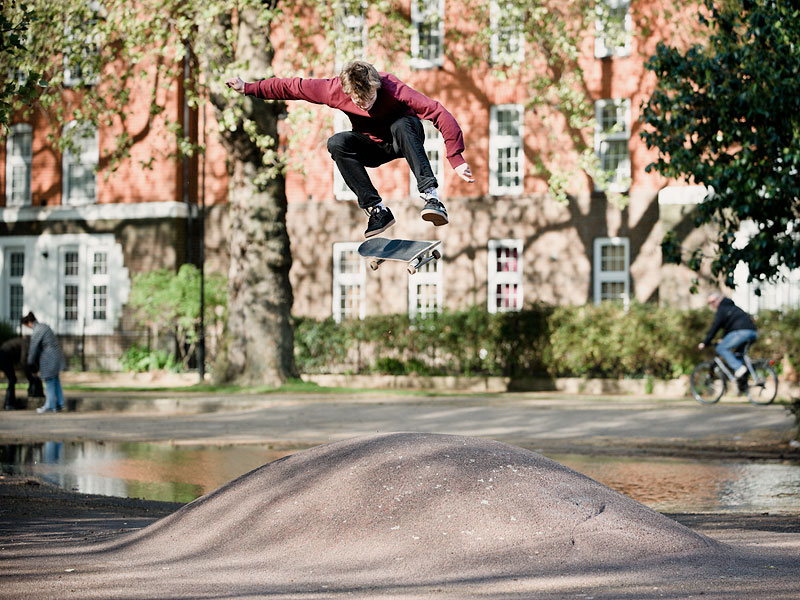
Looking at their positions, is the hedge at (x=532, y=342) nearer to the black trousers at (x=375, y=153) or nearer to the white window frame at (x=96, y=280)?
the white window frame at (x=96, y=280)

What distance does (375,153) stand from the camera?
933 cm

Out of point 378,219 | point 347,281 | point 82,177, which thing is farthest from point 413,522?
point 82,177

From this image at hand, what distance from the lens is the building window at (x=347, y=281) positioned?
109 ft

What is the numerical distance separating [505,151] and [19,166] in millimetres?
15805

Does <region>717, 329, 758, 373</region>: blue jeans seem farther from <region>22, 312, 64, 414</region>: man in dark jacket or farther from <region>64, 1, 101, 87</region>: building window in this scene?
<region>64, 1, 101, 87</region>: building window

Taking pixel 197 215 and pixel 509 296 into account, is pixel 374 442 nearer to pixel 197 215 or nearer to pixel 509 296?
pixel 509 296

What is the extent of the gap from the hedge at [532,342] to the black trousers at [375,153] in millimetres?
17505

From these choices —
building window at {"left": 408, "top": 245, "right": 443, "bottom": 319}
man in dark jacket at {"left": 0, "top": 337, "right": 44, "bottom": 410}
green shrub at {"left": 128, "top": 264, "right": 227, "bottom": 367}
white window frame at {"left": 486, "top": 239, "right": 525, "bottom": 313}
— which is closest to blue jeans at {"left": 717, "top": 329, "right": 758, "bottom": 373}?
white window frame at {"left": 486, "top": 239, "right": 525, "bottom": 313}

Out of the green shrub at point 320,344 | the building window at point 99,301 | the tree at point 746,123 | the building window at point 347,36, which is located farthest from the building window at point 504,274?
the tree at point 746,123

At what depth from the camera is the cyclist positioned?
22062mm

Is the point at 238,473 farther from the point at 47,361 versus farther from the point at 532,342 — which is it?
the point at 532,342

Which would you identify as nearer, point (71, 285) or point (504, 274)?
point (504, 274)

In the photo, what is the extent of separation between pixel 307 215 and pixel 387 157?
81.5ft

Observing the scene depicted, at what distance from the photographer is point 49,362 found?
21781 millimetres
